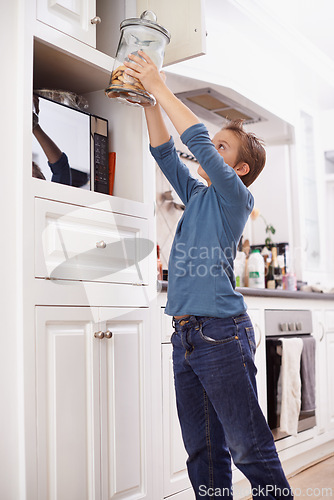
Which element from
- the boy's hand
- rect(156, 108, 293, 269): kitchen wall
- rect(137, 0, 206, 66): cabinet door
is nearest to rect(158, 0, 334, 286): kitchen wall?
rect(156, 108, 293, 269): kitchen wall

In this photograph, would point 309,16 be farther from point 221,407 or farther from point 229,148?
point 221,407

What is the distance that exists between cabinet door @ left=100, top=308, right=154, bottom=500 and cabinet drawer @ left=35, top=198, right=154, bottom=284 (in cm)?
13

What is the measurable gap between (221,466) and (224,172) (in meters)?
0.81

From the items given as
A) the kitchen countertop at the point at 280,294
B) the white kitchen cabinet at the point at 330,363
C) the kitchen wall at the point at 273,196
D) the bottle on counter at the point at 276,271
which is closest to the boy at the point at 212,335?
the kitchen countertop at the point at 280,294

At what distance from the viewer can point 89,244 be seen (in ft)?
5.64

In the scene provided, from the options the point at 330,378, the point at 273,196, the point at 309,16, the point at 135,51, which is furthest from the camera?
the point at 273,196

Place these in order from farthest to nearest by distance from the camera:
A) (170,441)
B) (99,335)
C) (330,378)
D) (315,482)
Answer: (330,378)
(315,482)
(170,441)
(99,335)

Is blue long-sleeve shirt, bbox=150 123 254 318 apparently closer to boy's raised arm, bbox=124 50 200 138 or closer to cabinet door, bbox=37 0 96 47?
Result: boy's raised arm, bbox=124 50 200 138

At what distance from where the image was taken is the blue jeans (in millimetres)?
1451

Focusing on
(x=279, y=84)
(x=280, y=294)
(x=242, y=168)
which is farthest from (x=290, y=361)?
(x=279, y=84)

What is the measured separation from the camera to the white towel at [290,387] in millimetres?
2639

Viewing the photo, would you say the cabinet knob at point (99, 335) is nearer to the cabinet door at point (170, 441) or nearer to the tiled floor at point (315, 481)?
the cabinet door at point (170, 441)

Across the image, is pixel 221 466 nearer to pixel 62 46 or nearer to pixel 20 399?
pixel 20 399

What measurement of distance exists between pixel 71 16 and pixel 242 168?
2.24ft
